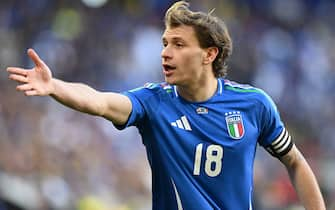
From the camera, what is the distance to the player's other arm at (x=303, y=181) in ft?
19.6

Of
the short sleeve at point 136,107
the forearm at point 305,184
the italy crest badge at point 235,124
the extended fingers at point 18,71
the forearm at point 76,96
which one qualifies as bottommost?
the forearm at point 305,184

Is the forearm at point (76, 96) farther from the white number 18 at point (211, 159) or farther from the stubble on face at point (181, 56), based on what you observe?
the white number 18 at point (211, 159)

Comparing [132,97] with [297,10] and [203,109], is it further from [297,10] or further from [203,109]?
[297,10]

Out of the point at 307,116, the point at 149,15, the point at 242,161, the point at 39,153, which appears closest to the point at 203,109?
the point at 242,161

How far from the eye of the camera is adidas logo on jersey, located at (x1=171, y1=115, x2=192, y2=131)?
5598mm

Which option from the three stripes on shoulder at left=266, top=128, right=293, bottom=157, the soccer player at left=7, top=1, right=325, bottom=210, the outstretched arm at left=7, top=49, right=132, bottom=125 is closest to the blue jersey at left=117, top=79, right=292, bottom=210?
the soccer player at left=7, top=1, right=325, bottom=210

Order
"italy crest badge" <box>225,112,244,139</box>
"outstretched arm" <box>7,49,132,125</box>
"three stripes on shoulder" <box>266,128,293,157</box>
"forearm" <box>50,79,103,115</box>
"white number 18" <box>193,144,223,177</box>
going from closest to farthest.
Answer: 1. "outstretched arm" <box>7,49,132,125</box>
2. "forearm" <box>50,79,103,115</box>
3. "white number 18" <box>193,144,223,177</box>
4. "italy crest badge" <box>225,112,244,139</box>
5. "three stripes on shoulder" <box>266,128,293,157</box>

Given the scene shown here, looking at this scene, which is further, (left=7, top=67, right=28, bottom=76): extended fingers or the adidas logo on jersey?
the adidas logo on jersey

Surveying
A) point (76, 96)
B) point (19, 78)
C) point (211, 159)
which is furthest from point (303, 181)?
point (19, 78)

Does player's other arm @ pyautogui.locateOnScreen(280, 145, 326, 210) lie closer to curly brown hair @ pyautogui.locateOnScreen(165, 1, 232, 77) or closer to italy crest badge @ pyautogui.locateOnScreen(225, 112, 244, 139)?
italy crest badge @ pyautogui.locateOnScreen(225, 112, 244, 139)

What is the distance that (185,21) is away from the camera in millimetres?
5707

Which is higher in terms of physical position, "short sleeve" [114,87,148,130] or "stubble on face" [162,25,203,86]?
"stubble on face" [162,25,203,86]

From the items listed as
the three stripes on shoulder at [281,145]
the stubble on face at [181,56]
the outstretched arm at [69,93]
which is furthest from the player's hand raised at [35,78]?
the three stripes on shoulder at [281,145]

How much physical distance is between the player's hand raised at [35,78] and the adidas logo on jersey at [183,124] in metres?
1.11
